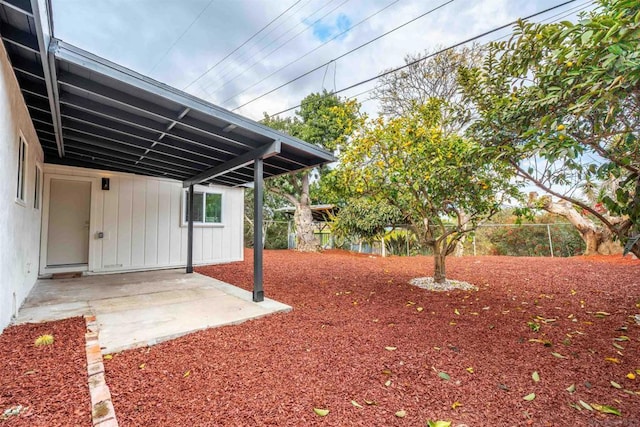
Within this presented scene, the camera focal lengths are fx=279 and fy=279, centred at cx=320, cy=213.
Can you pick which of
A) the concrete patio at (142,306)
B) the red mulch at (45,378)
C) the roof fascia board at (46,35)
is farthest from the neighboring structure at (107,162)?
the red mulch at (45,378)

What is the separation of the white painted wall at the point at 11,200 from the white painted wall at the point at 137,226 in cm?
212

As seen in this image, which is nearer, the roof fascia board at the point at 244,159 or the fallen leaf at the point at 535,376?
the fallen leaf at the point at 535,376

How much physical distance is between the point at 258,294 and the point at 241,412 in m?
2.42

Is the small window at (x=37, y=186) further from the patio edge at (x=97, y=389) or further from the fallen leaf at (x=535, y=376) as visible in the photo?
the fallen leaf at (x=535, y=376)

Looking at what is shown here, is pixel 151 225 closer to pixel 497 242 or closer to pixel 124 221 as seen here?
pixel 124 221

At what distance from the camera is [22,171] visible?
3.51 metres

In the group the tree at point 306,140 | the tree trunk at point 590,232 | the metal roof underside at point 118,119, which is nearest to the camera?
the metal roof underside at point 118,119

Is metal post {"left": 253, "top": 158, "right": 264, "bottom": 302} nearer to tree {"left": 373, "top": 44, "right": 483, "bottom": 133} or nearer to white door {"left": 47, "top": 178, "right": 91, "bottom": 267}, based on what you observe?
white door {"left": 47, "top": 178, "right": 91, "bottom": 267}

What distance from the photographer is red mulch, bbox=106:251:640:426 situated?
173cm

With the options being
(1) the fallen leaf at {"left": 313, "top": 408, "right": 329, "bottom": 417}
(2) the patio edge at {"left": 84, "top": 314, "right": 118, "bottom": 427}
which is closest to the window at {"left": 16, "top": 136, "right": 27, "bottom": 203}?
(2) the patio edge at {"left": 84, "top": 314, "right": 118, "bottom": 427}

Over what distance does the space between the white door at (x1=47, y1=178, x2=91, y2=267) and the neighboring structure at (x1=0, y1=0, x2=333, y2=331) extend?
0.08 feet

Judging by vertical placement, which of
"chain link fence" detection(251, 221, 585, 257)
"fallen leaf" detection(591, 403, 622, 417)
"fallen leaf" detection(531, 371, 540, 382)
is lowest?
"fallen leaf" detection(591, 403, 622, 417)

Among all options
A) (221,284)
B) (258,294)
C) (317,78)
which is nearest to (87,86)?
(258,294)

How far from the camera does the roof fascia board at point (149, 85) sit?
93.7 inches
